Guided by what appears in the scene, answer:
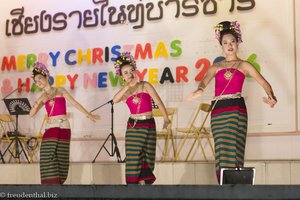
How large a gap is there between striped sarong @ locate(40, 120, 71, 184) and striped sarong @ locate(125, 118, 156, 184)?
1.03 meters

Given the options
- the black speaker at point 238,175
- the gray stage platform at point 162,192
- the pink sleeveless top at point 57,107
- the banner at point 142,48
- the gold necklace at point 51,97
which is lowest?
the black speaker at point 238,175

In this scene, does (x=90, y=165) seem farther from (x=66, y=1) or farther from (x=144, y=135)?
(x=66, y=1)

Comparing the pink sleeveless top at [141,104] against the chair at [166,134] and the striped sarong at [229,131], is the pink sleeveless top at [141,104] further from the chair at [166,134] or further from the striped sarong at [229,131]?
the chair at [166,134]

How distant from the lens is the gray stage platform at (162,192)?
324 centimetres

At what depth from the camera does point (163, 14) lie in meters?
8.80

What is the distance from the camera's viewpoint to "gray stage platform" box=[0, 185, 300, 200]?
3242 mm

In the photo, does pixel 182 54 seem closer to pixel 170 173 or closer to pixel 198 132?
pixel 198 132

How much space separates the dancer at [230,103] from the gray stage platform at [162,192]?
218cm

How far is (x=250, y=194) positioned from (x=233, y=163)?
246 centimetres

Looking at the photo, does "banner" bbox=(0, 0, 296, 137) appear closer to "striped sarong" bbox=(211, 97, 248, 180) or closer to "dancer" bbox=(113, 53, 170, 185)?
"dancer" bbox=(113, 53, 170, 185)

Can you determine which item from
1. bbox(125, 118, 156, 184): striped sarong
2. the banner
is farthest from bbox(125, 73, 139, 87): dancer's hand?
the banner

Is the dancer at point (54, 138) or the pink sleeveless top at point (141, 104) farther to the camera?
the dancer at point (54, 138)

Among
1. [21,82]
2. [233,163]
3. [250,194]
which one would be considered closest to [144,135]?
[233,163]

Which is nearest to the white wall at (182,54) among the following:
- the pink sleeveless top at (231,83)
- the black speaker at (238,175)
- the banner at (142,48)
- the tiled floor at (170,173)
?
the banner at (142,48)
